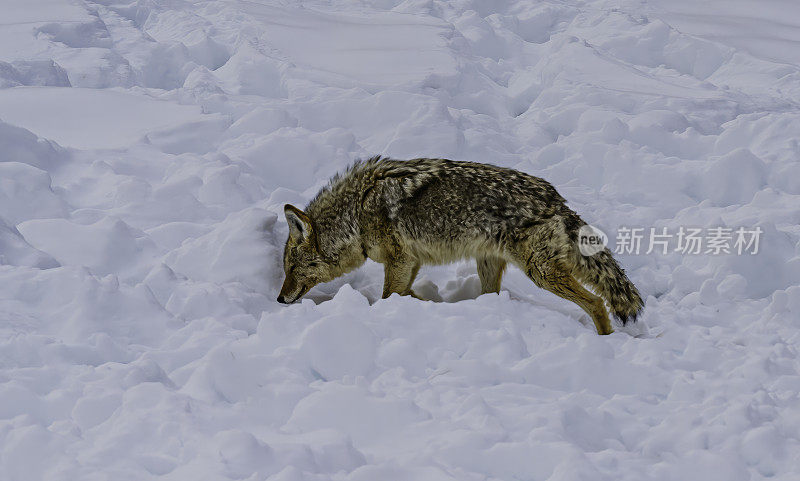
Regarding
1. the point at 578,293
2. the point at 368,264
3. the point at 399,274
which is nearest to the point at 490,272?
the point at 399,274

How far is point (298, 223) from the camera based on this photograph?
7.15 metres

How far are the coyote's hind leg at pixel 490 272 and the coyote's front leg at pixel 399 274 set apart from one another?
0.54 m

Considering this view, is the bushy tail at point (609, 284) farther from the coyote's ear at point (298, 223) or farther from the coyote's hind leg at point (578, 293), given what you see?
the coyote's ear at point (298, 223)

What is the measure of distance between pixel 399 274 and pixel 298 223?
0.94 m

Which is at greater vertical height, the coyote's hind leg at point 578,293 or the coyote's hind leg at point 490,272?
the coyote's hind leg at point 578,293

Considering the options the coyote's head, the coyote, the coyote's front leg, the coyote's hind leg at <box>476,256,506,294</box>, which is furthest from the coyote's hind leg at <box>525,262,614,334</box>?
the coyote's head

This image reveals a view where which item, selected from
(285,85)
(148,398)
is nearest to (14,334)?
(148,398)

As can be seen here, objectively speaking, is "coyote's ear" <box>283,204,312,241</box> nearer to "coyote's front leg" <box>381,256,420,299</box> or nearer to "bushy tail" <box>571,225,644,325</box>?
"coyote's front leg" <box>381,256,420,299</box>

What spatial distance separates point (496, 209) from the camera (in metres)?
6.64

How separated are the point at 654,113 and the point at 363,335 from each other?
21.7 ft

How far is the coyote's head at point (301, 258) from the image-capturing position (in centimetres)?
709

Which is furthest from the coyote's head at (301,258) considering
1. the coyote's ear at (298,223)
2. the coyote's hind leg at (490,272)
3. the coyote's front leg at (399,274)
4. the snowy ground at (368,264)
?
the coyote's hind leg at (490,272)

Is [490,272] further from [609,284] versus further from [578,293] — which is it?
[609,284]

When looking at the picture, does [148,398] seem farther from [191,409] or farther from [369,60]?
[369,60]
